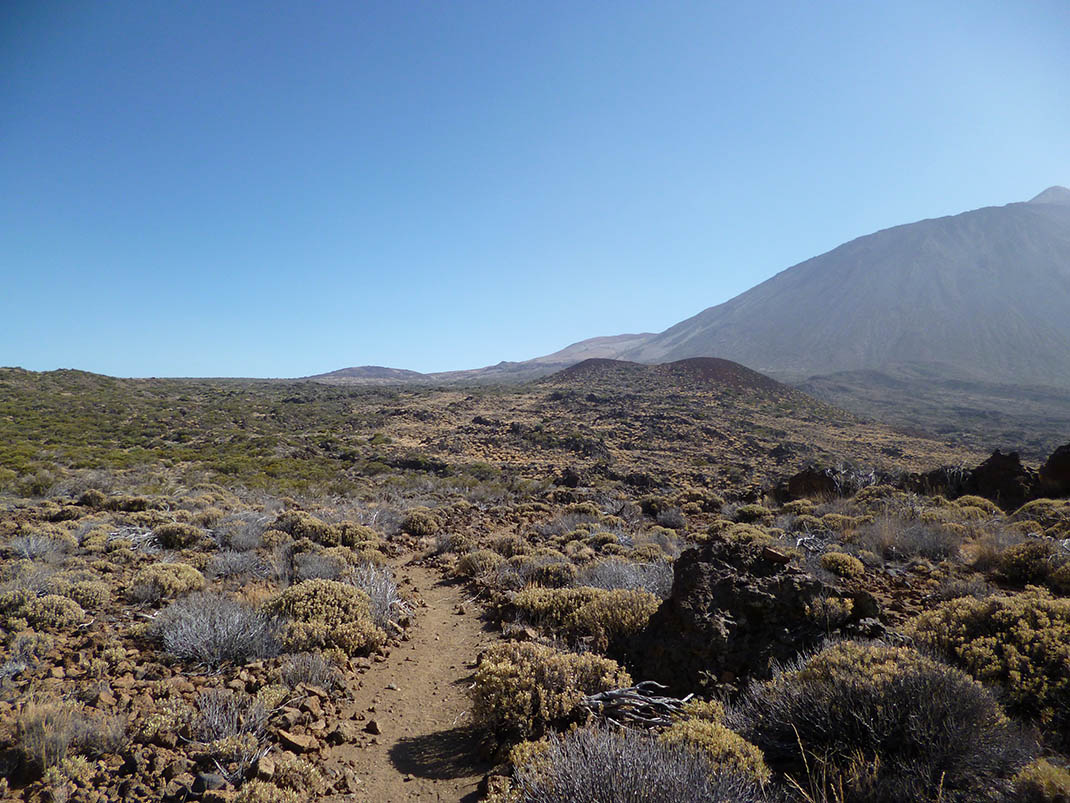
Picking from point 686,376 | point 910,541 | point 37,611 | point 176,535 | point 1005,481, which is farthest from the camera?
point 686,376

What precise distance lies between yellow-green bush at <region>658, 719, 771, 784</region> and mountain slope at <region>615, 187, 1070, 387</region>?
278 feet

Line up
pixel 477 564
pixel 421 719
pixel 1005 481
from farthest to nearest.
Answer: pixel 1005 481 < pixel 477 564 < pixel 421 719

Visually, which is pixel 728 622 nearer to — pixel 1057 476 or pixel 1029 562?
pixel 1029 562

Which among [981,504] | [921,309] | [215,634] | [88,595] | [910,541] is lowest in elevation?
[981,504]

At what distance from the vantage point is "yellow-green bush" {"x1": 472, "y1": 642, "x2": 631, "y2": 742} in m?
3.39

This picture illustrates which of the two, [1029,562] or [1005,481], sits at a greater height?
[1029,562]

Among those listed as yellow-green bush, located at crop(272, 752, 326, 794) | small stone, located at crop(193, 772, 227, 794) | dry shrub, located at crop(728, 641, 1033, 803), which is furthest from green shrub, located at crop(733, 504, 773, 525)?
small stone, located at crop(193, 772, 227, 794)

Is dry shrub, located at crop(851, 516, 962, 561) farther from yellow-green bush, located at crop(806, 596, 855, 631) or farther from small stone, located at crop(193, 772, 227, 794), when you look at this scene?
small stone, located at crop(193, 772, 227, 794)

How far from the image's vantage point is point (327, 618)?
5051 mm

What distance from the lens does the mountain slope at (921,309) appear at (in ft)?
301

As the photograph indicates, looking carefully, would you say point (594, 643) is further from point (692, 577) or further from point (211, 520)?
point (211, 520)

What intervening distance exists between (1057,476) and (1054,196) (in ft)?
879

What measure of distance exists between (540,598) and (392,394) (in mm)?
42020

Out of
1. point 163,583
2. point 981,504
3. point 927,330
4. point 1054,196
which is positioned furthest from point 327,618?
point 1054,196
